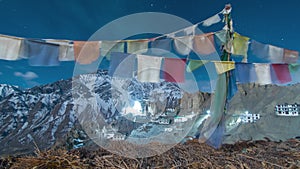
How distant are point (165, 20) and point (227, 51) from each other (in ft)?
6.80

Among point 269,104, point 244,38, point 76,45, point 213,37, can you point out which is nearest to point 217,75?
point 213,37

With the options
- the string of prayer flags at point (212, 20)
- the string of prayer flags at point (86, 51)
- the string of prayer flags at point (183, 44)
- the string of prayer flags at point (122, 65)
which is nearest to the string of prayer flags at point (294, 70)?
the string of prayer flags at point (212, 20)

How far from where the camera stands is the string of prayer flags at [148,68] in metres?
5.63

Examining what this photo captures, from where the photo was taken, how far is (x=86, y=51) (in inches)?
203

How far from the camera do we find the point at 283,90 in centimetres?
2798

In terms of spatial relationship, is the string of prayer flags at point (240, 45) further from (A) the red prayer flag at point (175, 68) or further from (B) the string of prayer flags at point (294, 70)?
(A) the red prayer flag at point (175, 68)

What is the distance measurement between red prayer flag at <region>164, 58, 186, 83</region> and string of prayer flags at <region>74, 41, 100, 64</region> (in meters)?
2.08

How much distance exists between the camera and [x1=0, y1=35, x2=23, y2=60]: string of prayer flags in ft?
14.7

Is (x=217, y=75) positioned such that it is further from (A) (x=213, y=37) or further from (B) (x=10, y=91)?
(B) (x=10, y=91)

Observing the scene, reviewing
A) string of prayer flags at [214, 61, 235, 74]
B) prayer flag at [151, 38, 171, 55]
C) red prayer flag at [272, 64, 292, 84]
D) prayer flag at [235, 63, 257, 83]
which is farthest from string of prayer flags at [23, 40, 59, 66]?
red prayer flag at [272, 64, 292, 84]

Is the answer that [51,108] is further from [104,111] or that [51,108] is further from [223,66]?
[223,66]

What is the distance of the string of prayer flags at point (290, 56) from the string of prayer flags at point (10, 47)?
7.68 metres

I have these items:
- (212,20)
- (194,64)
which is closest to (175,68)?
(194,64)

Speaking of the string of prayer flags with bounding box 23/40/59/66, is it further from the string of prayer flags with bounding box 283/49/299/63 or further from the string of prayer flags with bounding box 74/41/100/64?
the string of prayer flags with bounding box 283/49/299/63
